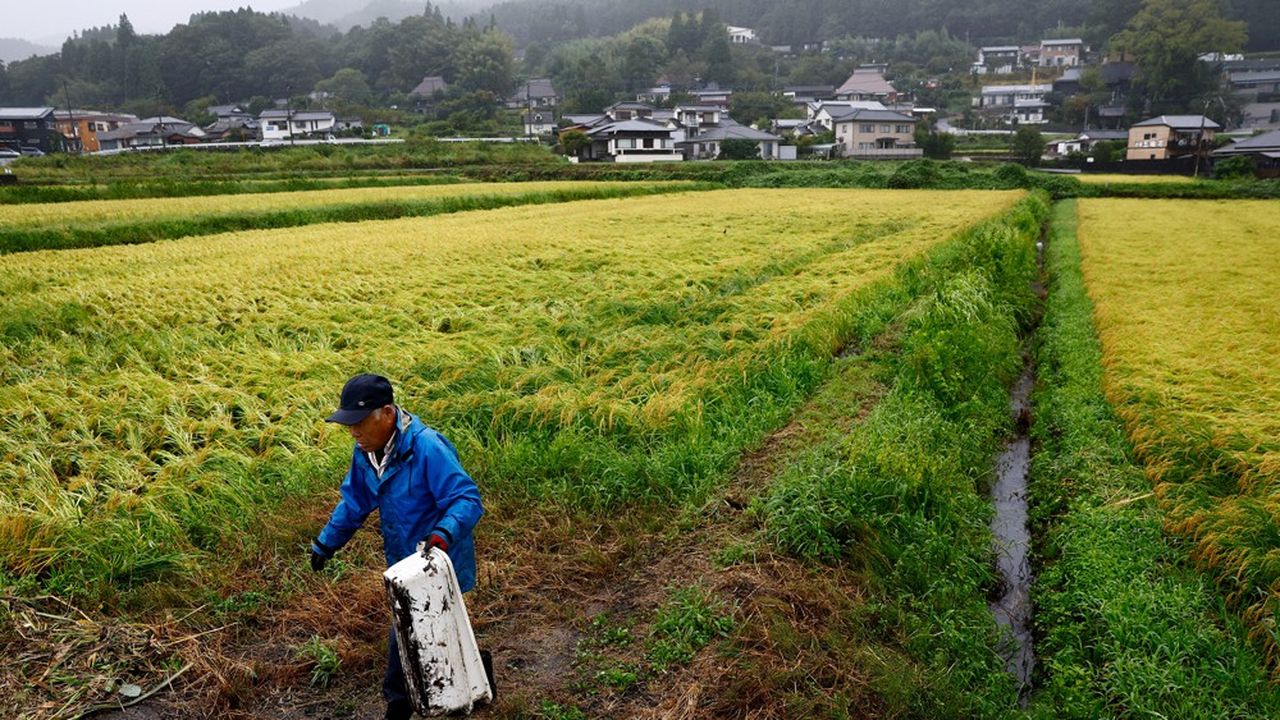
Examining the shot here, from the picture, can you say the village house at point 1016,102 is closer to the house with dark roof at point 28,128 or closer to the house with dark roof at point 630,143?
the house with dark roof at point 630,143

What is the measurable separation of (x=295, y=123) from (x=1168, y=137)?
5983 centimetres

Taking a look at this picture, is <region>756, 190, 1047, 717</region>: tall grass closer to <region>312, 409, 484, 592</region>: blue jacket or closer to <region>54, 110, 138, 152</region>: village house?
<region>312, 409, 484, 592</region>: blue jacket

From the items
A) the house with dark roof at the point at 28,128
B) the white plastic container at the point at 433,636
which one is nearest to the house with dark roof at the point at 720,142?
the house with dark roof at the point at 28,128

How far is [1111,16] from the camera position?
8244 centimetres

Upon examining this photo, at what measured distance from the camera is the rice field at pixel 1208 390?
454 cm

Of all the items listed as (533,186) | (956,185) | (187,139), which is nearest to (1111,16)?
Result: (956,185)

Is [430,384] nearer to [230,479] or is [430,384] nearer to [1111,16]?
[230,479]

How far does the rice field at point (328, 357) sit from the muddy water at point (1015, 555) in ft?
7.47

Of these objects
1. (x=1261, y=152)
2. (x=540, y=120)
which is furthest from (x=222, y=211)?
(x=540, y=120)

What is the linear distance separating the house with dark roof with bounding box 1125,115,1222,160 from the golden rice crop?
122 feet

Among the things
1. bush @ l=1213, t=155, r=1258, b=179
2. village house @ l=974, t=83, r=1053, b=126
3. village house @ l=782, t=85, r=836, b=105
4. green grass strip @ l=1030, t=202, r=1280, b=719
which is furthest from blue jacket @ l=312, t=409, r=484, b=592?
village house @ l=782, t=85, r=836, b=105

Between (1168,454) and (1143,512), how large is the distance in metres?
0.90

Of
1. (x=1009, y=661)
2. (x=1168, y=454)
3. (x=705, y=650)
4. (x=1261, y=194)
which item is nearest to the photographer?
(x=705, y=650)

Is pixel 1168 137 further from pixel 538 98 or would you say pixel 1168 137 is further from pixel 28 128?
pixel 28 128
